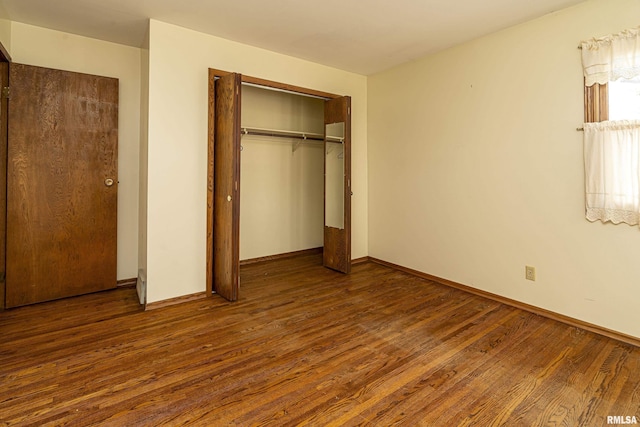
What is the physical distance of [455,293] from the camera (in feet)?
11.1

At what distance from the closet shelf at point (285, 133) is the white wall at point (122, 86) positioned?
1.17m

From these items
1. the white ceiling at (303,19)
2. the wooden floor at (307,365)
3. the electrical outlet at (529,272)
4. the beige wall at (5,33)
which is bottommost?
the wooden floor at (307,365)

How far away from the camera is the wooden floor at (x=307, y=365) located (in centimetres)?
166

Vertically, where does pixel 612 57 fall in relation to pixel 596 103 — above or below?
above

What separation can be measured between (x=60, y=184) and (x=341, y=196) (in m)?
2.85

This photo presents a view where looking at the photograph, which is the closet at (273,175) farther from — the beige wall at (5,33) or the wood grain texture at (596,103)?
the wood grain texture at (596,103)

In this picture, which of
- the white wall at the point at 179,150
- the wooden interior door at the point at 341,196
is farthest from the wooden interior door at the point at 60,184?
the wooden interior door at the point at 341,196

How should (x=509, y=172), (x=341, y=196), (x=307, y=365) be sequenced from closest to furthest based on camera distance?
(x=307, y=365) → (x=509, y=172) → (x=341, y=196)

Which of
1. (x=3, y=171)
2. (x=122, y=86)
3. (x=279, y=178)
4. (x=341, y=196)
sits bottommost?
(x=341, y=196)

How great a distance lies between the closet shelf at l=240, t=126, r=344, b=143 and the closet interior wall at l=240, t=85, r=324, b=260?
11 cm

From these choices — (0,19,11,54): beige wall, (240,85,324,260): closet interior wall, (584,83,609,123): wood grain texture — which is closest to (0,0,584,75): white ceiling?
(0,19,11,54): beige wall

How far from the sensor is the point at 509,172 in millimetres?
3059

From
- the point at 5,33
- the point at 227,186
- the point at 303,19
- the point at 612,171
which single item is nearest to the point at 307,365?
the point at 227,186

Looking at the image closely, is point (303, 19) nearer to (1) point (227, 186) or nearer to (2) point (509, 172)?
(1) point (227, 186)
